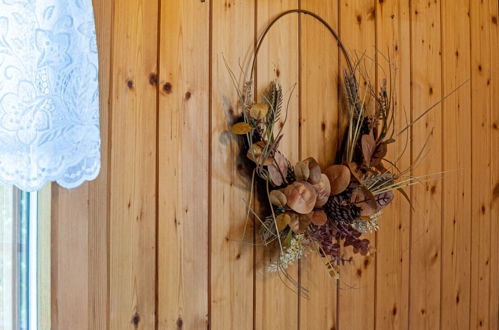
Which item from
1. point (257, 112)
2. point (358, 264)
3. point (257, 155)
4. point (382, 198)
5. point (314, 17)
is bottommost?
point (358, 264)

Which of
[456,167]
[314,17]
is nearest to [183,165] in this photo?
[314,17]

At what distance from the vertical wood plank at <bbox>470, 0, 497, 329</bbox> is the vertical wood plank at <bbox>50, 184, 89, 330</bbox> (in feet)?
4.47

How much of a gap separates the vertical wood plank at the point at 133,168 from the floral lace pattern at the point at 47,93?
0.20 metres

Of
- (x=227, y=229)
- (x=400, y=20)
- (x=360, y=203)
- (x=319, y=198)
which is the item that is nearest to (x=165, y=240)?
(x=227, y=229)

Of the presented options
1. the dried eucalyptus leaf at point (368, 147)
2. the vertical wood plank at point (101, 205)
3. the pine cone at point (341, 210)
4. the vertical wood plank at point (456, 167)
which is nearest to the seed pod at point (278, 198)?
the pine cone at point (341, 210)

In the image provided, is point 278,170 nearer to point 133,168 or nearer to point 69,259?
point 133,168

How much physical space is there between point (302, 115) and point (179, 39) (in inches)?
15.5

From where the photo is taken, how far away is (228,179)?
3.67 ft

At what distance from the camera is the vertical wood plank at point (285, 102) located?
1.17 meters

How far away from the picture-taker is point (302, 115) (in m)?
1.24

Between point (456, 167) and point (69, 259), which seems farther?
point (456, 167)

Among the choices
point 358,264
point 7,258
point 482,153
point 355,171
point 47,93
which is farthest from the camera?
point 482,153

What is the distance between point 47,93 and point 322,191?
2.20 ft

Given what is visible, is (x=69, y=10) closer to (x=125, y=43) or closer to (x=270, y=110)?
(x=125, y=43)
